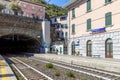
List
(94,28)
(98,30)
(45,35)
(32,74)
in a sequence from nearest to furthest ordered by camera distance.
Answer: (32,74)
(98,30)
(94,28)
(45,35)

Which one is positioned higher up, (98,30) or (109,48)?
(98,30)

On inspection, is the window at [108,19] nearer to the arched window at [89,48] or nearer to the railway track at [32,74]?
the arched window at [89,48]

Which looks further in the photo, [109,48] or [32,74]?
[109,48]

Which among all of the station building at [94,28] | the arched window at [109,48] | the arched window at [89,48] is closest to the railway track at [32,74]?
the station building at [94,28]

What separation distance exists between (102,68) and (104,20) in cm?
1150

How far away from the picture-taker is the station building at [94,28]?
26.7m

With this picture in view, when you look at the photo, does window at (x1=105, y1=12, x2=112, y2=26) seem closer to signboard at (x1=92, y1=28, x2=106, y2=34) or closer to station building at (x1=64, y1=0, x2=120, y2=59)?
station building at (x1=64, y1=0, x2=120, y2=59)

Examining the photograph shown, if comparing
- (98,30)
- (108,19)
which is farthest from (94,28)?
(108,19)

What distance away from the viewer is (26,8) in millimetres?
75000

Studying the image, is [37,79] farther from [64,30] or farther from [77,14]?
[64,30]

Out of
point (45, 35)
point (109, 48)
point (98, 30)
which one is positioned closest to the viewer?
point (109, 48)

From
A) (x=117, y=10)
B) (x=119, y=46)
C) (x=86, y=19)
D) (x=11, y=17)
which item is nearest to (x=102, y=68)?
(x=119, y=46)

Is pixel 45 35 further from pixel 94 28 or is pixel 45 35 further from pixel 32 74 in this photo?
pixel 32 74

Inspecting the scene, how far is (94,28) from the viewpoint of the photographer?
31328mm
